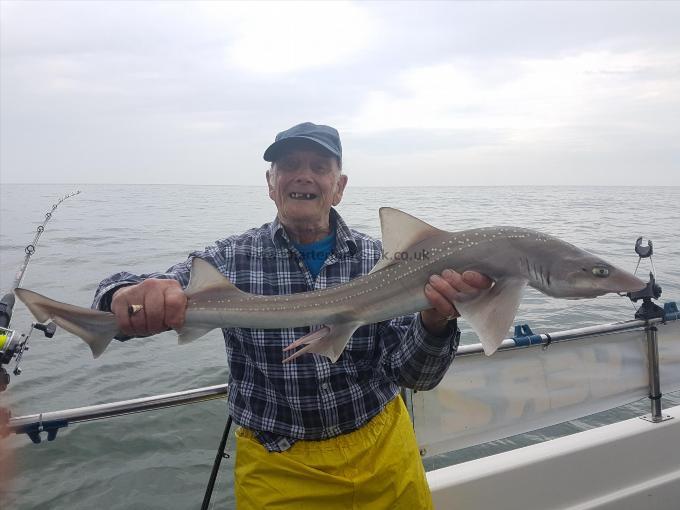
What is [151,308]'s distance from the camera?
196 cm

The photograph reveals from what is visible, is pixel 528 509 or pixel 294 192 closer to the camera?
pixel 294 192

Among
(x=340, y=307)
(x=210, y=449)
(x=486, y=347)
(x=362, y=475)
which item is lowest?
(x=210, y=449)

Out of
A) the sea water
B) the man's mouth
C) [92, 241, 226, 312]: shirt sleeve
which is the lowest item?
the sea water

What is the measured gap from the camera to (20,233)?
24.5 meters

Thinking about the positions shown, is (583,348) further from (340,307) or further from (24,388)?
(24,388)

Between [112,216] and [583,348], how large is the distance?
115 feet

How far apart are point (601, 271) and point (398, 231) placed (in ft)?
2.58

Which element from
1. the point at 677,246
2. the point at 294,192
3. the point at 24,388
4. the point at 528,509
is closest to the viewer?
the point at 294,192

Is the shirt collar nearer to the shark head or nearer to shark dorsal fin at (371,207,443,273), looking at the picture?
shark dorsal fin at (371,207,443,273)

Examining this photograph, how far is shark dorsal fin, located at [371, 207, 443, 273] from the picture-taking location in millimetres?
2109

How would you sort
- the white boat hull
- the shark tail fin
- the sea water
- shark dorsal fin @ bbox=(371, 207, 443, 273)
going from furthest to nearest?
1. the sea water
2. the white boat hull
3. shark dorsal fin @ bbox=(371, 207, 443, 273)
4. the shark tail fin

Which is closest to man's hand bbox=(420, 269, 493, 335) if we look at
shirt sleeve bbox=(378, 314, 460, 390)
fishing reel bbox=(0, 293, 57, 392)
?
shirt sleeve bbox=(378, 314, 460, 390)

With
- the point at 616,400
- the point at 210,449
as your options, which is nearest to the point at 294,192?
the point at 616,400

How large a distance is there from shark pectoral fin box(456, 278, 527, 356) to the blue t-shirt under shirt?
845mm
